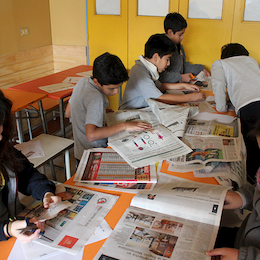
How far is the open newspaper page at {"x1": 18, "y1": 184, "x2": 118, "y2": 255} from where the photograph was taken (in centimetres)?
74

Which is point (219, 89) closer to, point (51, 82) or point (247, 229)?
point (247, 229)

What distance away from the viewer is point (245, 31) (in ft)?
9.09

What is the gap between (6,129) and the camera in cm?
90

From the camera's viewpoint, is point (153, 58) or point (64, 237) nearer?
point (64, 237)

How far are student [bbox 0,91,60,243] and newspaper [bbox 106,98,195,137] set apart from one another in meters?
0.65

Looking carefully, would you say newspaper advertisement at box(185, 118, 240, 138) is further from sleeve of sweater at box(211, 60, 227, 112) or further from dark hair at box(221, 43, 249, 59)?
dark hair at box(221, 43, 249, 59)

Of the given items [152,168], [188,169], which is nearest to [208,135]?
[188,169]

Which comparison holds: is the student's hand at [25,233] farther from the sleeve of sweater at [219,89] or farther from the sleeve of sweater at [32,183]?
the sleeve of sweater at [219,89]

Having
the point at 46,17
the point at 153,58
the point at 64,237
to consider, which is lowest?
the point at 64,237

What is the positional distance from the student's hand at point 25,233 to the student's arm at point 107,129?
633 millimetres

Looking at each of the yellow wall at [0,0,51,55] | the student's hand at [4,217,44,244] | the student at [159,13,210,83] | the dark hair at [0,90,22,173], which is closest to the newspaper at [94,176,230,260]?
the student's hand at [4,217,44,244]

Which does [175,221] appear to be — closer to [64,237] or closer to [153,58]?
[64,237]

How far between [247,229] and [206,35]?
8.44 feet

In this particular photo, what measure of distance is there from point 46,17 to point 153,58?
7.96ft
